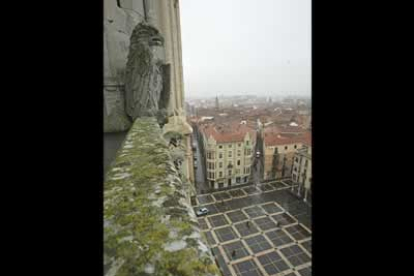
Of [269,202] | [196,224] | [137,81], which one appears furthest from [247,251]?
[196,224]

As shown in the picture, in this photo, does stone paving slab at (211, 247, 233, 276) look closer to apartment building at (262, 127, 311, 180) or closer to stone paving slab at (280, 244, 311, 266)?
stone paving slab at (280, 244, 311, 266)

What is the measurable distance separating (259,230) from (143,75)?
8576mm

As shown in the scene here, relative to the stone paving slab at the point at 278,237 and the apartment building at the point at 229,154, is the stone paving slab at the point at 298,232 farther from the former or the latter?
the apartment building at the point at 229,154

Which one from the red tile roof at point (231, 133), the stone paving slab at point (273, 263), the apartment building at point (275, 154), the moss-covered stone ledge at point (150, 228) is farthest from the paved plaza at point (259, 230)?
the moss-covered stone ledge at point (150, 228)

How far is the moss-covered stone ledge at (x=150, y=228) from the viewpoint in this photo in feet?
2.20

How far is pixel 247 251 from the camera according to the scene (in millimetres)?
8164

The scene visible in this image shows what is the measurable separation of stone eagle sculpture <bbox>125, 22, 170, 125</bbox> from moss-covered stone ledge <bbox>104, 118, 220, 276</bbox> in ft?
8.58

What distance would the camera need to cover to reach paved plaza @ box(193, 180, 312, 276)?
7445 millimetres

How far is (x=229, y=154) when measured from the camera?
15320 millimetres

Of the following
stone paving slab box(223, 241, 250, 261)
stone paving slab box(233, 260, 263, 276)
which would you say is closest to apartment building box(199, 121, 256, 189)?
stone paving slab box(223, 241, 250, 261)

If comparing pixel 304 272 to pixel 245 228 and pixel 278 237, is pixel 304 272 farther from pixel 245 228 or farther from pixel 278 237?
pixel 245 228

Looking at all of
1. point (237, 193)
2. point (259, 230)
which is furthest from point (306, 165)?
point (237, 193)
